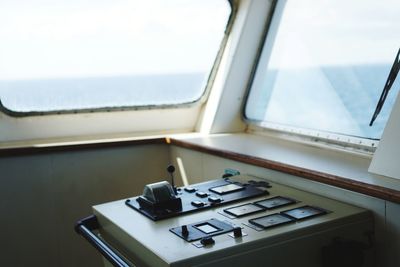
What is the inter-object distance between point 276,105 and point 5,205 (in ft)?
4.61

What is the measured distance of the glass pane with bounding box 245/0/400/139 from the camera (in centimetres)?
200

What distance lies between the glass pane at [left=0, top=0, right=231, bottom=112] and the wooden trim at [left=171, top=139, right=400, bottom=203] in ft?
1.84

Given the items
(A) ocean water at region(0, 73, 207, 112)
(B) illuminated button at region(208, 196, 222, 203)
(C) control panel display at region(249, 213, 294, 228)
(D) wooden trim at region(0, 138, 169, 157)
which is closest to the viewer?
(C) control panel display at region(249, 213, 294, 228)

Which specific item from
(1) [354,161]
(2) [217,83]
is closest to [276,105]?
(2) [217,83]

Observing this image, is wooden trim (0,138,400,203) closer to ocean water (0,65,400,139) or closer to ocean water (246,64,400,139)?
ocean water (0,65,400,139)

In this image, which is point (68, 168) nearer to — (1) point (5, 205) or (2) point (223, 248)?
(1) point (5, 205)

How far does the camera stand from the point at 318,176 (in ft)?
5.63

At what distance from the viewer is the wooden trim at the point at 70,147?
229 cm

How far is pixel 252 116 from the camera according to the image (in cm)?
275

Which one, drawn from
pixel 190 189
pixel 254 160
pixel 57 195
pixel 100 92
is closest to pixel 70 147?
pixel 57 195

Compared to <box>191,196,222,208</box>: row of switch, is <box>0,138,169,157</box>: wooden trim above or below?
below

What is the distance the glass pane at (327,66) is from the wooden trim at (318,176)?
38 centimetres

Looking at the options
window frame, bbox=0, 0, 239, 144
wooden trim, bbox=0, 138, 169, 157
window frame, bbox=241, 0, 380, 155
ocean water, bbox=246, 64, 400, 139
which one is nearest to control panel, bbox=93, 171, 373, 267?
window frame, bbox=241, 0, 380, 155

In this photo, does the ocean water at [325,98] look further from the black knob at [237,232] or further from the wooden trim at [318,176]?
the black knob at [237,232]
